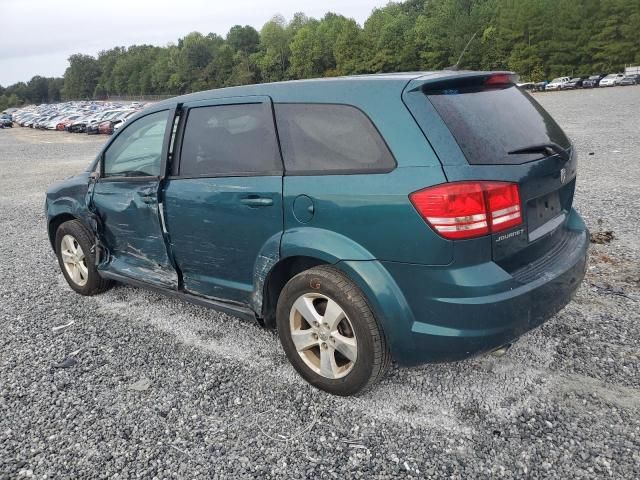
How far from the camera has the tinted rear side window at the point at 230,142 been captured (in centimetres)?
332

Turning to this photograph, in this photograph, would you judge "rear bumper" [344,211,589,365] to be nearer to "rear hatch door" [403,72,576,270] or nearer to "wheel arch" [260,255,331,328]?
"rear hatch door" [403,72,576,270]

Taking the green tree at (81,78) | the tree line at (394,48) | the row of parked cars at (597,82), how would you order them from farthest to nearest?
1. the green tree at (81,78)
2. the tree line at (394,48)
3. the row of parked cars at (597,82)

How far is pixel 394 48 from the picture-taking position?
89.6 m

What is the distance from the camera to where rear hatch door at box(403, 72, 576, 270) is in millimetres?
2668

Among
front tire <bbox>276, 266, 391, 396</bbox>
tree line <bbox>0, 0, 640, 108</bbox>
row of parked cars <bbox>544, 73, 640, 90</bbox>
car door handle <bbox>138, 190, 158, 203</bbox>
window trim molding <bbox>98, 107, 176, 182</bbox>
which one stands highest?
tree line <bbox>0, 0, 640, 108</bbox>

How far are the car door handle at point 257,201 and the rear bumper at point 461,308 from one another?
84 cm

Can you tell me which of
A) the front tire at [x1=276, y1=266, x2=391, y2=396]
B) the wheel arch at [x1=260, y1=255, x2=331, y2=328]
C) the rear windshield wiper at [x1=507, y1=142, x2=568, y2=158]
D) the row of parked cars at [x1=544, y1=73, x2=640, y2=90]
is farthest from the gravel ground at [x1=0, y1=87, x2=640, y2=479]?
the row of parked cars at [x1=544, y1=73, x2=640, y2=90]

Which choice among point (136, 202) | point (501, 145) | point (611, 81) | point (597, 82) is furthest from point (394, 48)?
point (501, 145)

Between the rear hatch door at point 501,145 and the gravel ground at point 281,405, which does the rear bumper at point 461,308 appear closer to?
the rear hatch door at point 501,145

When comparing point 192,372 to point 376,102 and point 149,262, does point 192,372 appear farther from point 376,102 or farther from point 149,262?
point 376,102

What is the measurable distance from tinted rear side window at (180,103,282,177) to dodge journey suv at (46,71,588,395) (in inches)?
0.4

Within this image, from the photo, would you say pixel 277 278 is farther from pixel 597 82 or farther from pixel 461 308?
pixel 597 82

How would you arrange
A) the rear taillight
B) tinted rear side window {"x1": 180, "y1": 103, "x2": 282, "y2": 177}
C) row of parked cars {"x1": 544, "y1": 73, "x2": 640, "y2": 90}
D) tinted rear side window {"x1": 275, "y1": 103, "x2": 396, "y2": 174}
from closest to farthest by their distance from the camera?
1. the rear taillight
2. tinted rear side window {"x1": 275, "y1": 103, "x2": 396, "y2": 174}
3. tinted rear side window {"x1": 180, "y1": 103, "x2": 282, "y2": 177}
4. row of parked cars {"x1": 544, "y1": 73, "x2": 640, "y2": 90}

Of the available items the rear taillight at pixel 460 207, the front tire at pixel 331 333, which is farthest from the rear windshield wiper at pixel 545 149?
the front tire at pixel 331 333
